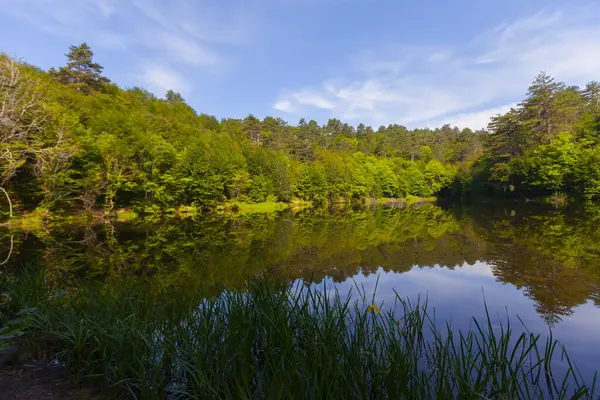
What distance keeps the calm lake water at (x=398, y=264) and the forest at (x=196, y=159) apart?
6459mm

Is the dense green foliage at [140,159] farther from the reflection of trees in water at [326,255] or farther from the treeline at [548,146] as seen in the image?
the treeline at [548,146]

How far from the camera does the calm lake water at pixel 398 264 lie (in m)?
5.70

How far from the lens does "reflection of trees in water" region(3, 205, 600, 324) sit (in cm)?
748

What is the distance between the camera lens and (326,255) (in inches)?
447

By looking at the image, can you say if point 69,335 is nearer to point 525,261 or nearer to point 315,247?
point 315,247

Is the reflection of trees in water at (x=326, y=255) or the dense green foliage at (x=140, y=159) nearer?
the reflection of trees in water at (x=326, y=255)

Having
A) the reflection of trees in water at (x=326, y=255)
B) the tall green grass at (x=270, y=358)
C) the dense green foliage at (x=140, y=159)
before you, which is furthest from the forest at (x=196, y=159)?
the tall green grass at (x=270, y=358)

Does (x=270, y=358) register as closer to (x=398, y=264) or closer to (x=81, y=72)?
(x=398, y=264)

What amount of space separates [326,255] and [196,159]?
2776cm

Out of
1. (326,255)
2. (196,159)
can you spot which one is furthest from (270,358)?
(196,159)

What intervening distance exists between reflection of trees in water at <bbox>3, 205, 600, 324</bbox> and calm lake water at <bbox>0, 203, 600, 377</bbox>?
0.12 feet

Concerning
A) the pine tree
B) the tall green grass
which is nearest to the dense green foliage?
the pine tree

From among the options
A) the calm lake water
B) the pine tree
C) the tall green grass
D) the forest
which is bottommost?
the calm lake water

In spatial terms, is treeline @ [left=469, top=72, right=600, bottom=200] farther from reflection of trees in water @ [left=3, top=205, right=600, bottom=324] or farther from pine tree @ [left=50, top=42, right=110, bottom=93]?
pine tree @ [left=50, top=42, right=110, bottom=93]
